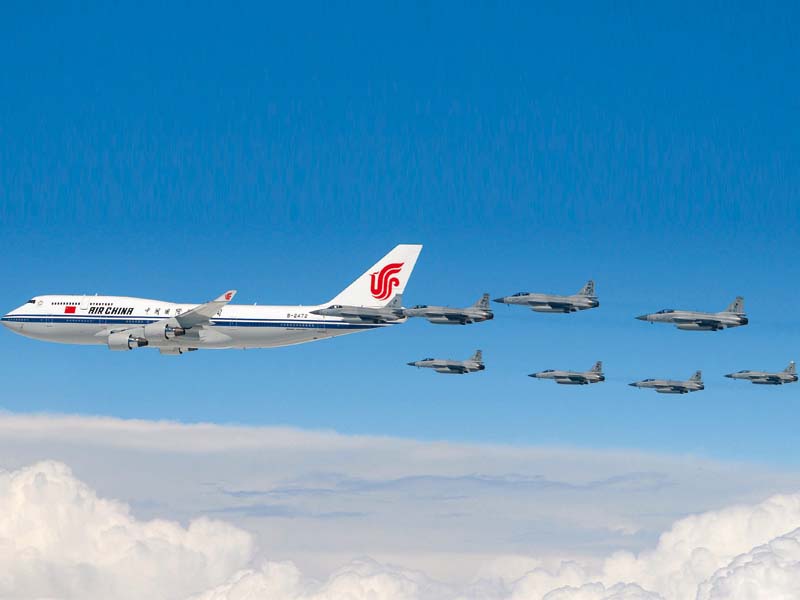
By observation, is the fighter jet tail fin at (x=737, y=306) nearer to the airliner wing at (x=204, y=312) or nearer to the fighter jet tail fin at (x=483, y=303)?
the fighter jet tail fin at (x=483, y=303)

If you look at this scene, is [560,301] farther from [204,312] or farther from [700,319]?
[204,312]

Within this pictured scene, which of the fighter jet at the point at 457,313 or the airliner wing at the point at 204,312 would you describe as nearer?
the fighter jet at the point at 457,313

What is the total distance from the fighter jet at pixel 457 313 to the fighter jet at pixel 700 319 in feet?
86.7

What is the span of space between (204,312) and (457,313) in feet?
140

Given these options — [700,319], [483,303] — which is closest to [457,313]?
[483,303]

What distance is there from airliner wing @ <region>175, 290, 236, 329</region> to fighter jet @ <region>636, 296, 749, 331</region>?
6489 cm

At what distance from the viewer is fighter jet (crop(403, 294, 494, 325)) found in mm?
179625

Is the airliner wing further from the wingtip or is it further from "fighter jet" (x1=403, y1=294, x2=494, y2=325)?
"fighter jet" (x1=403, y1=294, x2=494, y2=325)

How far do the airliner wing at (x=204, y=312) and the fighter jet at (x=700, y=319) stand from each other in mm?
64890

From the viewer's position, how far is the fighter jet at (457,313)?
179625mm

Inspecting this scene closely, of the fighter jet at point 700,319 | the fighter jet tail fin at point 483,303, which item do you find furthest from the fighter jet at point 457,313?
the fighter jet at point 700,319

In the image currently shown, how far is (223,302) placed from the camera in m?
193

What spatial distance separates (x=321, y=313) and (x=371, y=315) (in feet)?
39.2

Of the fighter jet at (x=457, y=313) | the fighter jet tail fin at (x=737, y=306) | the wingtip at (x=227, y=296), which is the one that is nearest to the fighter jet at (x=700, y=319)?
the fighter jet tail fin at (x=737, y=306)
